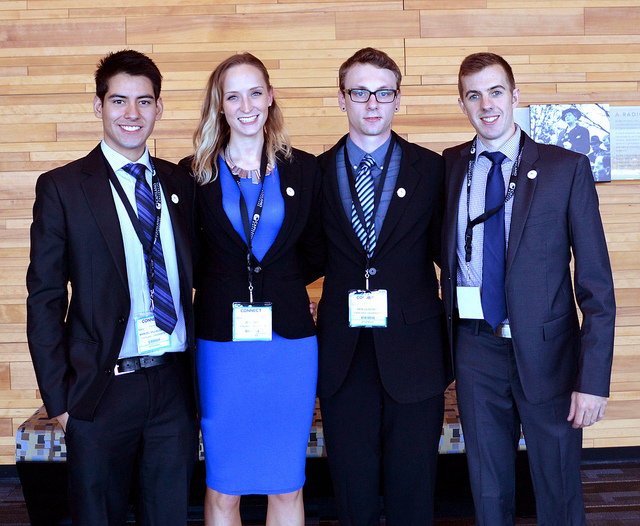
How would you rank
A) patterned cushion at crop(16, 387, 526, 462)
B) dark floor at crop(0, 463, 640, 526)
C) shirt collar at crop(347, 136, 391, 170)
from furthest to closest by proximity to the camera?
dark floor at crop(0, 463, 640, 526), patterned cushion at crop(16, 387, 526, 462), shirt collar at crop(347, 136, 391, 170)

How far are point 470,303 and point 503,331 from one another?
16 cm

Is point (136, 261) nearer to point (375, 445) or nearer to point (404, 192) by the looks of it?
point (404, 192)

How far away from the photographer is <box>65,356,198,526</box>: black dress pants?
211 centimetres

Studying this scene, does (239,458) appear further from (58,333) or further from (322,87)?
(322,87)

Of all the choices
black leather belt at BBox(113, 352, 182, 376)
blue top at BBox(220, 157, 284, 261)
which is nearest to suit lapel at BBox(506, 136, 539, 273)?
blue top at BBox(220, 157, 284, 261)

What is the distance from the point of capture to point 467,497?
11.0ft

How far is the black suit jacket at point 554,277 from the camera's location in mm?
2234

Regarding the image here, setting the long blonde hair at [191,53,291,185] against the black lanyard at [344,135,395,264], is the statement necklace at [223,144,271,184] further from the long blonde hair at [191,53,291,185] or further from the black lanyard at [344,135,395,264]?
the black lanyard at [344,135,395,264]

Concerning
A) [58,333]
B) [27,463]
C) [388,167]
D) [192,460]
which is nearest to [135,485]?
[192,460]

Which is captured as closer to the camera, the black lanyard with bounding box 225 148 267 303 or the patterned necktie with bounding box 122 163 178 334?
the patterned necktie with bounding box 122 163 178 334

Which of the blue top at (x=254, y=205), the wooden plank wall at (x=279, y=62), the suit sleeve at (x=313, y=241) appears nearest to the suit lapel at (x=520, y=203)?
the suit sleeve at (x=313, y=241)

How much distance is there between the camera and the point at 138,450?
7.39ft

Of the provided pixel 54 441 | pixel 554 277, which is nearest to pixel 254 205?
pixel 554 277

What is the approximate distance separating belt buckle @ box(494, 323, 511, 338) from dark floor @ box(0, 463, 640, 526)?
1.47 meters
